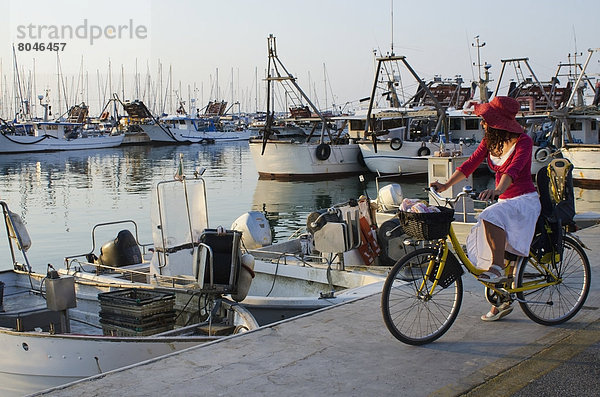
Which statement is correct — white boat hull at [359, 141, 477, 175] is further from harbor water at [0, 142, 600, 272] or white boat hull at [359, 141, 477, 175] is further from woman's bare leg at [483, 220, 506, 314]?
woman's bare leg at [483, 220, 506, 314]

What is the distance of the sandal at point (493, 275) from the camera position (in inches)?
211

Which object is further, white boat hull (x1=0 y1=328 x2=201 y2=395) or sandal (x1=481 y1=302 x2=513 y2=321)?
white boat hull (x1=0 y1=328 x2=201 y2=395)

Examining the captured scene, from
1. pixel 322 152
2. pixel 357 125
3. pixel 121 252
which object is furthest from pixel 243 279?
pixel 357 125

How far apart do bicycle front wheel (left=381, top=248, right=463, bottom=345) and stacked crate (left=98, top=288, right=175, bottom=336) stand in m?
3.81

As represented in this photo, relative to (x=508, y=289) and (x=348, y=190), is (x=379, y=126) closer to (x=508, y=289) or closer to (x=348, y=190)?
(x=348, y=190)

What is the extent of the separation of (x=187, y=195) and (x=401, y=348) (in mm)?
5216

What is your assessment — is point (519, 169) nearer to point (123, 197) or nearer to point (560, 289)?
point (560, 289)

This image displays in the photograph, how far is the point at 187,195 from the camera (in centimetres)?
995

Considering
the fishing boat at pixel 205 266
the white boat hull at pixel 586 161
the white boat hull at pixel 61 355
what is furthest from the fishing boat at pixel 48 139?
the white boat hull at pixel 61 355

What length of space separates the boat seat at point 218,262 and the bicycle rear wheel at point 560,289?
3288 mm

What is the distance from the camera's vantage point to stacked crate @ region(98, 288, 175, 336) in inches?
329

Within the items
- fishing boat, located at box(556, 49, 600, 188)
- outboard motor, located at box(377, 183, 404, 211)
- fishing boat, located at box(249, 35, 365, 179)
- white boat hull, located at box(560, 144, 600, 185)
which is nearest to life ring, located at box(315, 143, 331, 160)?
fishing boat, located at box(249, 35, 365, 179)

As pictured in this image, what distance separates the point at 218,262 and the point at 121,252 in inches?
172

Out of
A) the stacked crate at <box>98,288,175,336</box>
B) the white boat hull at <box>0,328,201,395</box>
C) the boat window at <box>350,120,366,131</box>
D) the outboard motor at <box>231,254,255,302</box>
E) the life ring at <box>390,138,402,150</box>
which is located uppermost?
the boat window at <box>350,120,366,131</box>
